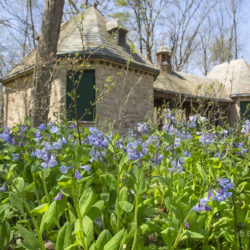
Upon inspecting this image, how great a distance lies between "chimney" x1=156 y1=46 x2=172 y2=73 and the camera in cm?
1823

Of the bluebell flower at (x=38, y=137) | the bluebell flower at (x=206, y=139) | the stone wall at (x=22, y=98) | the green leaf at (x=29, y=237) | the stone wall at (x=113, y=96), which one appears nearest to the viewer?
the green leaf at (x=29, y=237)

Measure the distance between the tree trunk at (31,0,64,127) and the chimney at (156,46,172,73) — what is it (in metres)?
12.3

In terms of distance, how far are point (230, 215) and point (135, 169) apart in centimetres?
78

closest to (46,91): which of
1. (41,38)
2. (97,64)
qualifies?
(41,38)

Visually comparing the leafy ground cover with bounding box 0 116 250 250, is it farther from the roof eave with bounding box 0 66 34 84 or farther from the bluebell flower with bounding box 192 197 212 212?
the roof eave with bounding box 0 66 34 84

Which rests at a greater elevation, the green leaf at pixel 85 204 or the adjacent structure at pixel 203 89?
the adjacent structure at pixel 203 89

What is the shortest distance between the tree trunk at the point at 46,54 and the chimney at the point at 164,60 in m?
12.3

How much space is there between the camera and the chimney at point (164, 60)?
18.2 m

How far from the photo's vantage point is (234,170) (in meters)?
1.80

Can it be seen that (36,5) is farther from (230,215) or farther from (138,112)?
(230,215)

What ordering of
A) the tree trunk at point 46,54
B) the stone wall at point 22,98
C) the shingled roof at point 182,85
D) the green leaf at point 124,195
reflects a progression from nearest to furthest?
the green leaf at point 124,195
the tree trunk at point 46,54
the stone wall at point 22,98
the shingled roof at point 182,85

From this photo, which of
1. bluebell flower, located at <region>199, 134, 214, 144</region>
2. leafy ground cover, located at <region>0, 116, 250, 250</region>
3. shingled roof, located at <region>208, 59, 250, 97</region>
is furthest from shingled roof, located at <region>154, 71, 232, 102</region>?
leafy ground cover, located at <region>0, 116, 250, 250</region>

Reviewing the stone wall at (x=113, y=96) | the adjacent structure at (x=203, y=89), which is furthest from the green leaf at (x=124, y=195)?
the adjacent structure at (x=203, y=89)

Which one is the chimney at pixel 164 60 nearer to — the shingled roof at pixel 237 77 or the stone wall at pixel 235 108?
the shingled roof at pixel 237 77
